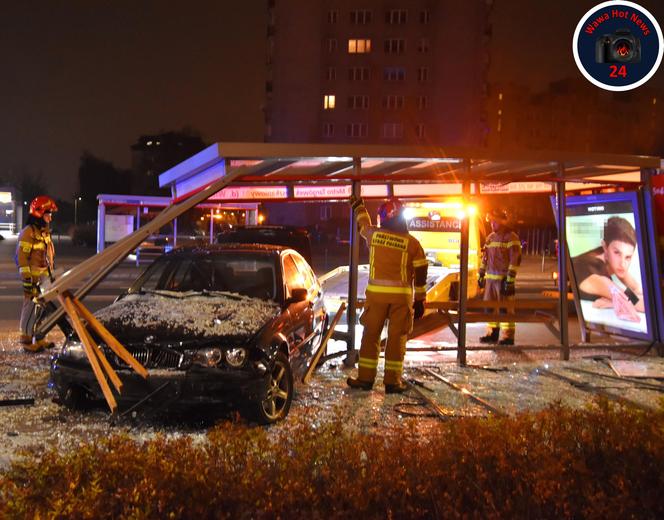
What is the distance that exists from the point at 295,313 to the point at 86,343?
7.30 ft

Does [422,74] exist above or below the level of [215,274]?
above


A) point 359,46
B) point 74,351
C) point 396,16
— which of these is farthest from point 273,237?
point 396,16

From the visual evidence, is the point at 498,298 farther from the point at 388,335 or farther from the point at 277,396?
the point at 277,396

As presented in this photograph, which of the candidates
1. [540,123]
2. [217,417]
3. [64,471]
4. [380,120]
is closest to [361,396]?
[217,417]

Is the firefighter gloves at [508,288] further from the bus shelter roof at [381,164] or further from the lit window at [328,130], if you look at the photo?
the lit window at [328,130]

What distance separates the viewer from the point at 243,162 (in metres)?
8.41

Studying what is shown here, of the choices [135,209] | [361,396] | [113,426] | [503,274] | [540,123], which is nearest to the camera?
[113,426]

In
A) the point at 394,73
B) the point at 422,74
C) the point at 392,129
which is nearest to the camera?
the point at 422,74

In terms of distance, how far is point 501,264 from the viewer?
35.3 feet

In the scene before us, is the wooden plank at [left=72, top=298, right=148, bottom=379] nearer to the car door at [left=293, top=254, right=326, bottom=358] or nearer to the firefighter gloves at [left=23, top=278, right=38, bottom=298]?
the car door at [left=293, top=254, right=326, bottom=358]

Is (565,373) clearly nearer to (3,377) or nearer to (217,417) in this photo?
(217,417)

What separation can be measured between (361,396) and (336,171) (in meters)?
3.60

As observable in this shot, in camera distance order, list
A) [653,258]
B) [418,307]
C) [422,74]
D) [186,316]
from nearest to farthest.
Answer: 1. [186,316]
2. [418,307]
3. [653,258]
4. [422,74]

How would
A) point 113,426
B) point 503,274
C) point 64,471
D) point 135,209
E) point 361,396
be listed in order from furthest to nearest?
point 135,209 → point 503,274 → point 361,396 → point 113,426 → point 64,471
